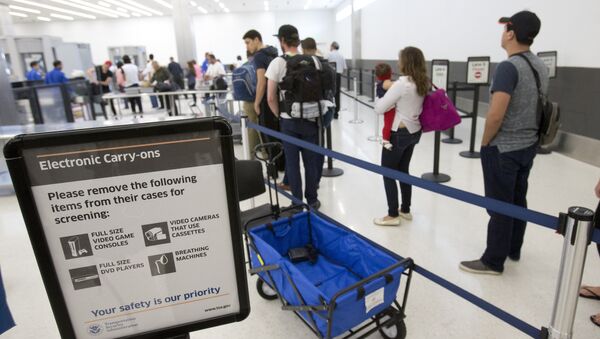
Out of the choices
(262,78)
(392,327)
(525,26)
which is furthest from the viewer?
(262,78)

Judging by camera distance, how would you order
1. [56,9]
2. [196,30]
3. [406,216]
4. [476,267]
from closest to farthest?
1. [476,267]
2. [406,216]
3. [56,9]
4. [196,30]

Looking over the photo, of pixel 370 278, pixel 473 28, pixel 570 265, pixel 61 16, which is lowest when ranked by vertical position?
pixel 370 278

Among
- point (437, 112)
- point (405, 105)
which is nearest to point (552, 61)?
point (437, 112)

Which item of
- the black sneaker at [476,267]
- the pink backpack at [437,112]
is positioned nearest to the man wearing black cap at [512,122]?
the black sneaker at [476,267]

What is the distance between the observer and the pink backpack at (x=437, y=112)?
2916mm

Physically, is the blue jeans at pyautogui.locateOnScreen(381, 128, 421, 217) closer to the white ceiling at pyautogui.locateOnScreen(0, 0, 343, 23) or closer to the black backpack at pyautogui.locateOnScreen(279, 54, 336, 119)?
the black backpack at pyautogui.locateOnScreen(279, 54, 336, 119)

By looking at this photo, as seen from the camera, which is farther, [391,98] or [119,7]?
[119,7]

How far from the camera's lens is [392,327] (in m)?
1.95

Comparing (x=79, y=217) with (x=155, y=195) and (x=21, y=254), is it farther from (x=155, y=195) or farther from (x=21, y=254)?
(x=21, y=254)

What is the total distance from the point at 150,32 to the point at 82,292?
82.0 feet

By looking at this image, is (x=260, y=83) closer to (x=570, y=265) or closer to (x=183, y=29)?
(x=570, y=265)

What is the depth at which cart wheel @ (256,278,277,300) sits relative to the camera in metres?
2.35

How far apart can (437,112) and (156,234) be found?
254 cm

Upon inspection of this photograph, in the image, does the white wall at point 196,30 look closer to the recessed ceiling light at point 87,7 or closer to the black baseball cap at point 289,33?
the recessed ceiling light at point 87,7
